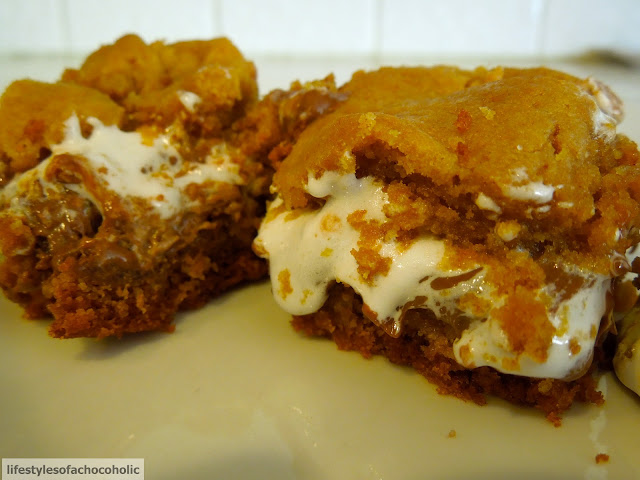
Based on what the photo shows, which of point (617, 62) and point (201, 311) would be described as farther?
point (617, 62)

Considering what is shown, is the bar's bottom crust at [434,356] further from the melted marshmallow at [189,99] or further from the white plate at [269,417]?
the melted marshmallow at [189,99]

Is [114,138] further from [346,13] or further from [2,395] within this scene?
[346,13]

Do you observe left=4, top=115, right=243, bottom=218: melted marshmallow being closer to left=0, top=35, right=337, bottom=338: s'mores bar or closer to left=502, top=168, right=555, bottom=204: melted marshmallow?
left=0, top=35, right=337, bottom=338: s'mores bar

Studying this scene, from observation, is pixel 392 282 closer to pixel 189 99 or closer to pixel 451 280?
pixel 451 280

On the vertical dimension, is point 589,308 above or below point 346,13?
below

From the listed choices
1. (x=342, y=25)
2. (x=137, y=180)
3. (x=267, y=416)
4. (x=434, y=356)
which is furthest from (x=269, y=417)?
(x=342, y=25)

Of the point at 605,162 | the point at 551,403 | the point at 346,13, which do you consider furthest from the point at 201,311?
the point at 346,13

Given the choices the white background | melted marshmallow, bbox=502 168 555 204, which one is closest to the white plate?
melted marshmallow, bbox=502 168 555 204

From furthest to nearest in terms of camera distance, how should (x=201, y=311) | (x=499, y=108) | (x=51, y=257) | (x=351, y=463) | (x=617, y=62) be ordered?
(x=617, y=62) < (x=201, y=311) < (x=51, y=257) < (x=499, y=108) < (x=351, y=463)
